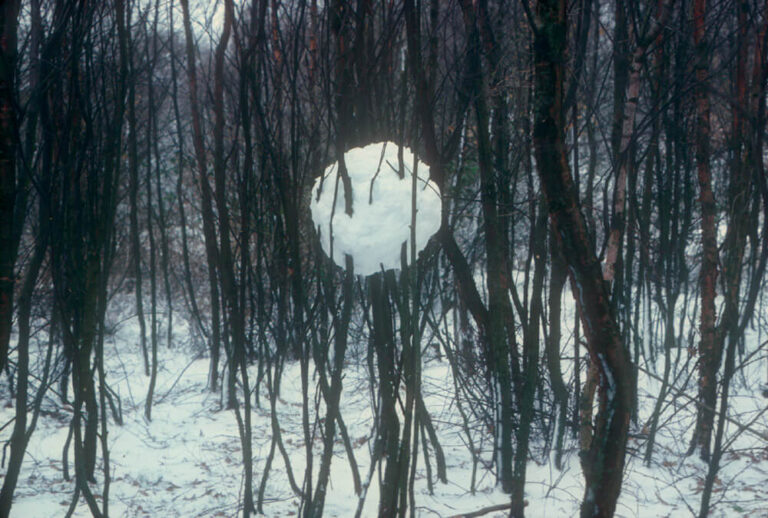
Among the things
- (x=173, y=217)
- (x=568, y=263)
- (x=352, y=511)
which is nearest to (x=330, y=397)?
(x=352, y=511)

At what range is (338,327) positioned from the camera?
4.98 m

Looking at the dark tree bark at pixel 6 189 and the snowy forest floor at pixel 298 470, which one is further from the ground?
the dark tree bark at pixel 6 189

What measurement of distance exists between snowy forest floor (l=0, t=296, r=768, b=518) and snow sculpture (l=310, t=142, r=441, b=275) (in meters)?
2.71

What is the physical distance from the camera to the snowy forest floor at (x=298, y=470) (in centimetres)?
582

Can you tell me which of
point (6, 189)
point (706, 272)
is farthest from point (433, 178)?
point (706, 272)

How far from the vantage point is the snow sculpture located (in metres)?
3.31

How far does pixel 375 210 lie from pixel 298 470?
476 centimetres

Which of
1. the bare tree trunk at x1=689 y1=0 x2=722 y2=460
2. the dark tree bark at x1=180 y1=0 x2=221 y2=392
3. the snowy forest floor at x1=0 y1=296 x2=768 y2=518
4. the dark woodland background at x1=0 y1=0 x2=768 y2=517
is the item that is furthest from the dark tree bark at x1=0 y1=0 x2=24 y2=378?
the bare tree trunk at x1=689 y1=0 x2=722 y2=460

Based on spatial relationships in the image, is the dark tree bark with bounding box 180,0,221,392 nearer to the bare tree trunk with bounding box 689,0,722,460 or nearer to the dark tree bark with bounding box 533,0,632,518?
the dark tree bark with bounding box 533,0,632,518

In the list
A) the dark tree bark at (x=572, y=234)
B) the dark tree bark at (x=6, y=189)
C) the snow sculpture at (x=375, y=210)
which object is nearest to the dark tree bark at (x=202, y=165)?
the snow sculpture at (x=375, y=210)

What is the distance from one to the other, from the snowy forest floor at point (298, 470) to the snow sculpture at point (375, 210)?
271 centimetres

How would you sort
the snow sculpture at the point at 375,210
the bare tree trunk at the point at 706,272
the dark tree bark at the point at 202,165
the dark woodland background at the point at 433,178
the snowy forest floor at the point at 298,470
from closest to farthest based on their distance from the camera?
1. the dark woodland background at the point at 433,178
2. the snow sculpture at the point at 375,210
3. the snowy forest floor at the point at 298,470
4. the bare tree trunk at the point at 706,272
5. the dark tree bark at the point at 202,165

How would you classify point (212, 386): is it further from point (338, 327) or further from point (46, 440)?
point (338, 327)

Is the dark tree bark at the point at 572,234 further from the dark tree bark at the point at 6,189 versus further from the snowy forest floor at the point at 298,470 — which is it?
the dark tree bark at the point at 6,189
